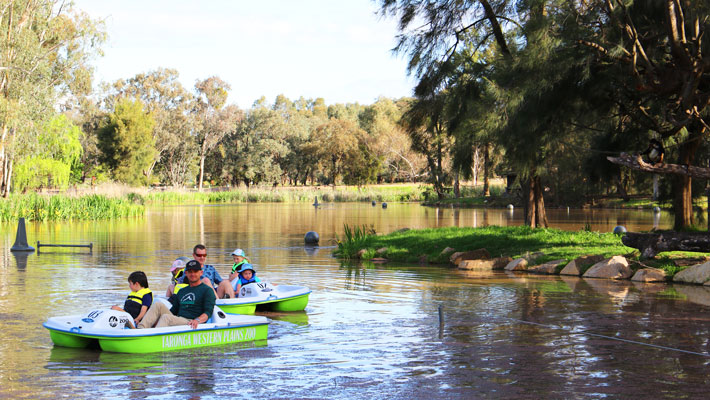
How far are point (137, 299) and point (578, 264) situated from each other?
1153 cm

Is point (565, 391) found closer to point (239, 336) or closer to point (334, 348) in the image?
point (334, 348)

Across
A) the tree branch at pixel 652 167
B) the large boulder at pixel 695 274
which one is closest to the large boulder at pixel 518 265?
the large boulder at pixel 695 274

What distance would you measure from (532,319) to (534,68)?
307 inches

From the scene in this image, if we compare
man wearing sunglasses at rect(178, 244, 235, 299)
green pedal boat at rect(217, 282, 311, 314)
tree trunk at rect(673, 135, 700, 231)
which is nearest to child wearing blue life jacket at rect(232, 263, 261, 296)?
green pedal boat at rect(217, 282, 311, 314)

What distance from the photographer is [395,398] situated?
308 inches

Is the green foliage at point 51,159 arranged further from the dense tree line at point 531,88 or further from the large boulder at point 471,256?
the large boulder at point 471,256

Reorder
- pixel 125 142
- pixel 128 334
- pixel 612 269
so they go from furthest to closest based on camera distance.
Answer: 1. pixel 125 142
2. pixel 612 269
3. pixel 128 334

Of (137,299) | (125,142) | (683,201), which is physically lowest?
(137,299)

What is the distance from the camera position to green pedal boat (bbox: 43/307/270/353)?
32.0ft

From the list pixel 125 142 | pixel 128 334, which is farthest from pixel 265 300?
pixel 125 142

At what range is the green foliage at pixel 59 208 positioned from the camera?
128 feet

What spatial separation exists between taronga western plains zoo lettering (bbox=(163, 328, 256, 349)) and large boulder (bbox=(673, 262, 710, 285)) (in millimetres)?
10390

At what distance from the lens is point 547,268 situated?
1878 cm

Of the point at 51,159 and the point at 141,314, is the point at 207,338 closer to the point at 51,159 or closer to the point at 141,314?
the point at 141,314
